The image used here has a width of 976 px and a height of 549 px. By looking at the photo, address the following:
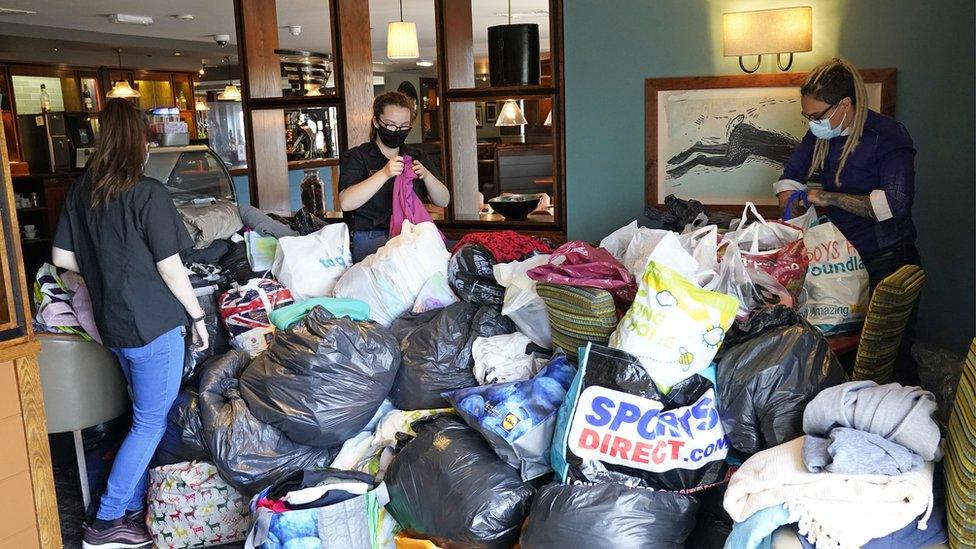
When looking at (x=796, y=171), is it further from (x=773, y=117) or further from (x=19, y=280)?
(x=19, y=280)

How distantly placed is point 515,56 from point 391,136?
735 millimetres

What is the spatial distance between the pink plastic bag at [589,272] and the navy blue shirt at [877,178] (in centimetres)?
77

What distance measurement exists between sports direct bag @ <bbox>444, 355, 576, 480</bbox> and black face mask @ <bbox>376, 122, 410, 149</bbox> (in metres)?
1.21

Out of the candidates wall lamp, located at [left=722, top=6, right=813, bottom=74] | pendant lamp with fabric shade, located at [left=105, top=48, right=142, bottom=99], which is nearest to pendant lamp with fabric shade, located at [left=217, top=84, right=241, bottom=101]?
pendant lamp with fabric shade, located at [left=105, top=48, right=142, bottom=99]

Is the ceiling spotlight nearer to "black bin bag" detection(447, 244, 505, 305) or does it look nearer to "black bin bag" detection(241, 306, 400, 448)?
"black bin bag" detection(447, 244, 505, 305)

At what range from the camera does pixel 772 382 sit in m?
2.15

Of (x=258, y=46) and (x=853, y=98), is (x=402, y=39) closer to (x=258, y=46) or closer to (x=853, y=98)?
(x=258, y=46)

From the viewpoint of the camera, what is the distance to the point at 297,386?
257 centimetres

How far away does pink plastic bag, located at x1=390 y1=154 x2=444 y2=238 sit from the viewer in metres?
3.20

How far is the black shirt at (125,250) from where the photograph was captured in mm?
2592

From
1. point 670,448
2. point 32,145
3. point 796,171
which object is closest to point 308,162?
point 32,145

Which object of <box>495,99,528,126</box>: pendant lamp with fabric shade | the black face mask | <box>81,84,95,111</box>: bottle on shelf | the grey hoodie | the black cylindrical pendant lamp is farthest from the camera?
Result: <box>81,84,95,111</box>: bottle on shelf

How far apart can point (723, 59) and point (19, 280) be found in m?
2.48

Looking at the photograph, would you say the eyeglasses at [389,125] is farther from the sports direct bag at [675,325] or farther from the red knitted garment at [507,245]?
the sports direct bag at [675,325]
